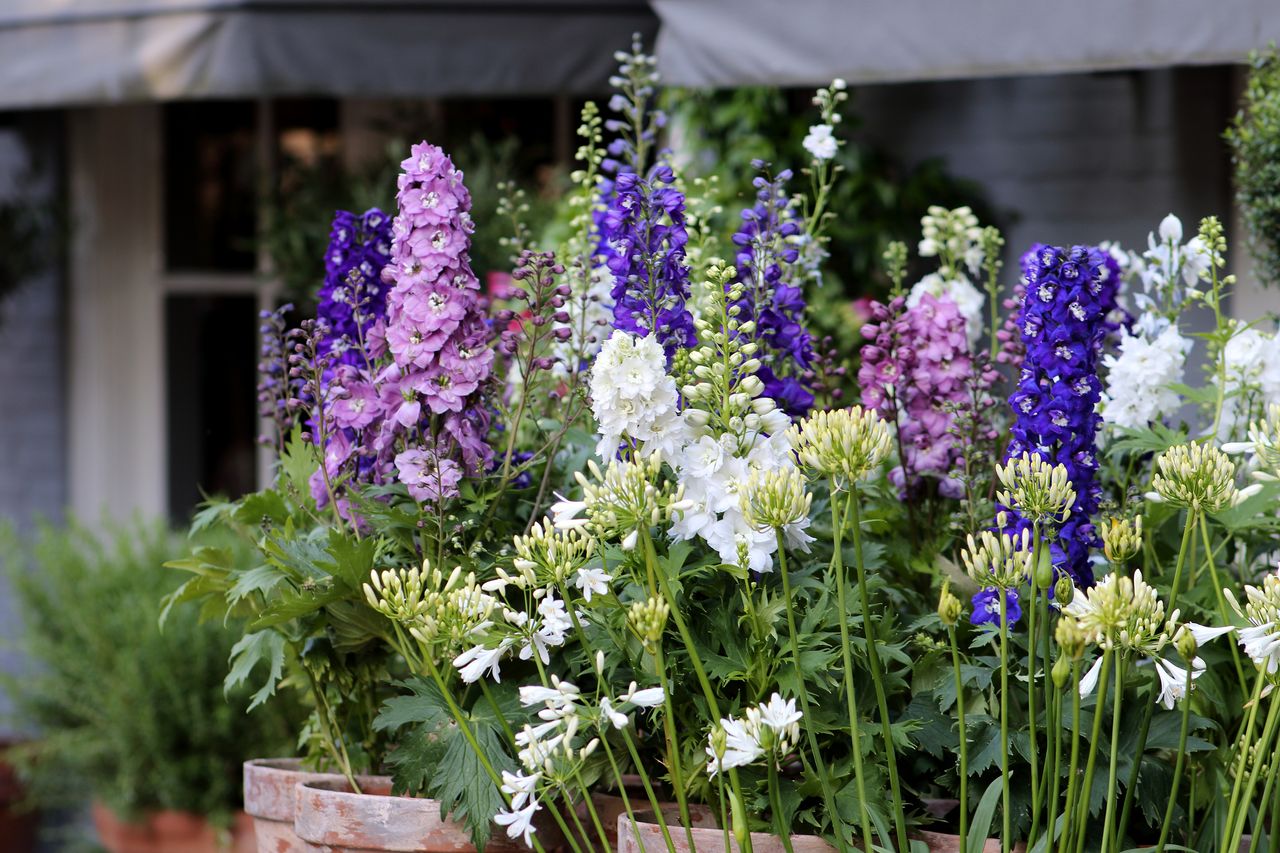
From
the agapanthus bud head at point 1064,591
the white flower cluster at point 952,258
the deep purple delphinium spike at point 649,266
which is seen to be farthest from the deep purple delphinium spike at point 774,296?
the agapanthus bud head at point 1064,591

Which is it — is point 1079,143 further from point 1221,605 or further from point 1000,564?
point 1000,564

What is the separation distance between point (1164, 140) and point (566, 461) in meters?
2.27

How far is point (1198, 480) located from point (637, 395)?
511 mm

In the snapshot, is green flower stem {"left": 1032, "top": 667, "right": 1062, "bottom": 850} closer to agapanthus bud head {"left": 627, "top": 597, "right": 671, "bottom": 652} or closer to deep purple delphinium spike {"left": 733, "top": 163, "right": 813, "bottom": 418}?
agapanthus bud head {"left": 627, "top": 597, "right": 671, "bottom": 652}

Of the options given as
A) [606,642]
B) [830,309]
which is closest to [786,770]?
[606,642]

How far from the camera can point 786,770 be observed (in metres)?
1.54

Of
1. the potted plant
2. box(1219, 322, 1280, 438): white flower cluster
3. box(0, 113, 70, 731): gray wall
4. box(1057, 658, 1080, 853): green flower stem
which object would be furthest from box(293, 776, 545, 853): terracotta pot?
box(0, 113, 70, 731): gray wall

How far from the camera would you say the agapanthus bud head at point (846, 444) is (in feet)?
4.11

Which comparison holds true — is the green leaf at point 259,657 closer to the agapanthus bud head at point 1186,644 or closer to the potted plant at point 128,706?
the agapanthus bud head at point 1186,644

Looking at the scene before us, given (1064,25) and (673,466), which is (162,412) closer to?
(1064,25)

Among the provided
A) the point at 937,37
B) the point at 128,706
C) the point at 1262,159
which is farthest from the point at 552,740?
the point at 128,706

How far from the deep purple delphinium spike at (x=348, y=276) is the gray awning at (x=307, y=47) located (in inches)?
70.8

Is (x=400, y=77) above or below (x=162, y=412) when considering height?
above

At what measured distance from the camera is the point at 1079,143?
144 inches
